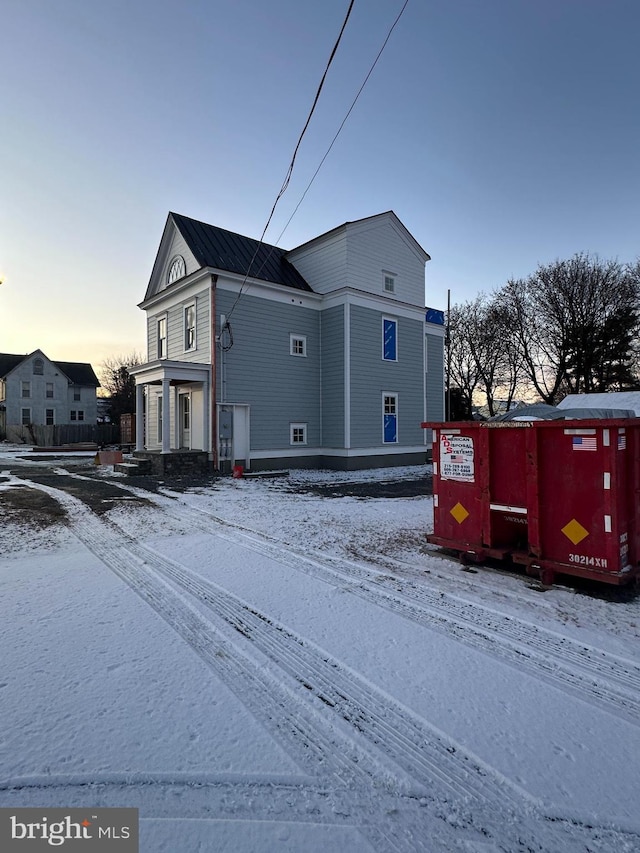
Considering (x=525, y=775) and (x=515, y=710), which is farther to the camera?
(x=515, y=710)

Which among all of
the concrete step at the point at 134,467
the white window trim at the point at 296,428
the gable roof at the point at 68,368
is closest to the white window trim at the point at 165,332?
the concrete step at the point at 134,467

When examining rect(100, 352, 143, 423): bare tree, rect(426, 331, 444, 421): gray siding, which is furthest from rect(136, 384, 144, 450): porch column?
rect(100, 352, 143, 423): bare tree

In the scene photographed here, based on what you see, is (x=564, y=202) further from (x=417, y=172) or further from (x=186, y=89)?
(x=186, y=89)

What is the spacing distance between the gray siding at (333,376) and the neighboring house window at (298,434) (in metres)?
0.90

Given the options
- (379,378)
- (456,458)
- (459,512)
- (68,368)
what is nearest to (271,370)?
(379,378)

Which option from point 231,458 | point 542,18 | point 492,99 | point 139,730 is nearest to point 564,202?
point 492,99

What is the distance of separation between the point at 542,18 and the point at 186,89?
7.03m

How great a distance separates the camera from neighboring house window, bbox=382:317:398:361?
61.8ft

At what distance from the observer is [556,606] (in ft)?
13.4

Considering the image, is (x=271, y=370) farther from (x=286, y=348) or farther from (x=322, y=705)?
(x=322, y=705)

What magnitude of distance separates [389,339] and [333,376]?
318cm

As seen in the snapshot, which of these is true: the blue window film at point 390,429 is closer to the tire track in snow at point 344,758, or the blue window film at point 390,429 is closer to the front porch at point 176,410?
the front porch at point 176,410

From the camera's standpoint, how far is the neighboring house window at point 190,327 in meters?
16.5

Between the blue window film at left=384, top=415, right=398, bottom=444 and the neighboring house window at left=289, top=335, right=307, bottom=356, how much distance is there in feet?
14.8
